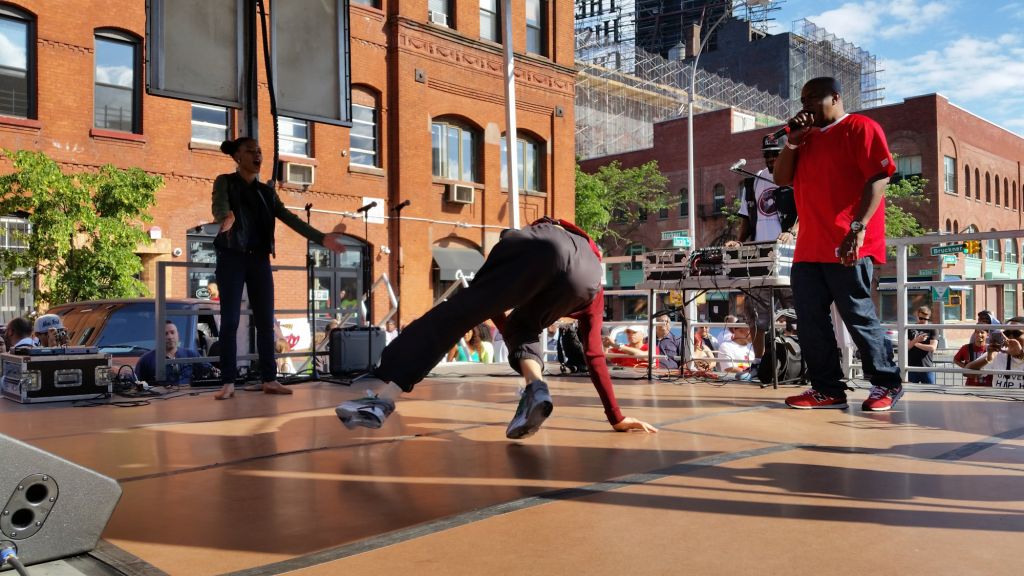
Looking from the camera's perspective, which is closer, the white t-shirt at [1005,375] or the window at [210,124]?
the white t-shirt at [1005,375]

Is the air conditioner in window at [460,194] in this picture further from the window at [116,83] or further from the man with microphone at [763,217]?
the man with microphone at [763,217]

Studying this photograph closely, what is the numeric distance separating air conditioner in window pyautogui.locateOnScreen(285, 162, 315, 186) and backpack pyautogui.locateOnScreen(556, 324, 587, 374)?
1378cm

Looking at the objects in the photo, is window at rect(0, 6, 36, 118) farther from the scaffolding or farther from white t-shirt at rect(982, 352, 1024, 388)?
the scaffolding

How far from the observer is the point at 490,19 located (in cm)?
2570

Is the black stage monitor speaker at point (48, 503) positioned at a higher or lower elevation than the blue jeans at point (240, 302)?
lower

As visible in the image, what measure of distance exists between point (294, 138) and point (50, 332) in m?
14.5

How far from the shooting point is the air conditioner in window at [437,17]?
23.9 meters

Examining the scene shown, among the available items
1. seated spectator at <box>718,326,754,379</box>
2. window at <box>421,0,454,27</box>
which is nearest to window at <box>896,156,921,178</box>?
window at <box>421,0,454,27</box>

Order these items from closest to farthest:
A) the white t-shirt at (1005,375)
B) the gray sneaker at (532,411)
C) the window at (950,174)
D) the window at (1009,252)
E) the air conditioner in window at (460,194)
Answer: the gray sneaker at (532,411)
the white t-shirt at (1005,375)
the air conditioner in window at (460,194)
the window at (950,174)
the window at (1009,252)

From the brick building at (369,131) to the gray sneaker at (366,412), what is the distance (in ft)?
41.7

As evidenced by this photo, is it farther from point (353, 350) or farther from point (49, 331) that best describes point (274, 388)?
point (49, 331)

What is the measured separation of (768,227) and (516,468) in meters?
4.91

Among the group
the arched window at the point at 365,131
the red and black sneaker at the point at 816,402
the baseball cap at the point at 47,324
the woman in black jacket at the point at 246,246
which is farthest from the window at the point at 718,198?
the red and black sneaker at the point at 816,402

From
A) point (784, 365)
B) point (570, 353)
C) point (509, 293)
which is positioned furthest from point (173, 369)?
point (784, 365)
